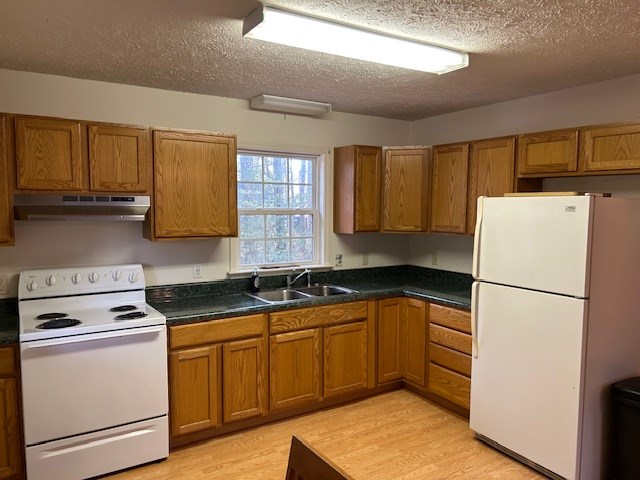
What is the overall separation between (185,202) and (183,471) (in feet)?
5.41

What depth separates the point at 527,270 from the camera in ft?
8.78

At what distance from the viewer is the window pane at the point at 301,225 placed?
13.2ft

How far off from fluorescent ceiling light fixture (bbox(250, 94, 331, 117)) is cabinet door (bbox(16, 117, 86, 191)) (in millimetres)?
1279

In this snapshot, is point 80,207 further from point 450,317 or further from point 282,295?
point 450,317

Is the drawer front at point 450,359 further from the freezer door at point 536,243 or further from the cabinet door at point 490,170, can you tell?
the cabinet door at point 490,170

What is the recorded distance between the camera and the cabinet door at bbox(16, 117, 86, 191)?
2607mm

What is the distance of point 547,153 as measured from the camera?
3.10m

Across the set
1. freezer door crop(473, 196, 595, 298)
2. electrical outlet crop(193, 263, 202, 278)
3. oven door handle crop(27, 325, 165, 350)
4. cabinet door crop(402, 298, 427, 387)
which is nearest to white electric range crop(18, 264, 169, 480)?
oven door handle crop(27, 325, 165, 350)

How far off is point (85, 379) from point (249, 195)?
181cm

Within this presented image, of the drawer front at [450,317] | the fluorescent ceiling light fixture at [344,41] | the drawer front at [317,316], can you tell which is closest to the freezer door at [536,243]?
the drawer front at [450,317]

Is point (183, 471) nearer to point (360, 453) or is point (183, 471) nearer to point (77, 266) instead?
point (360, 453)

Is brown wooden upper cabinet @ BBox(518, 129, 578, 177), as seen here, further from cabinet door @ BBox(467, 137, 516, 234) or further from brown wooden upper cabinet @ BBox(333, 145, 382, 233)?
brown wooden upper cabinet @ BBox(333, 145, 382, 233)

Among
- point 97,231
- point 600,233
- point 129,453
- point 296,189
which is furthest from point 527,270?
point 97,231

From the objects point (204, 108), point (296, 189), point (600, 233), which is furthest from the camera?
point (296, 189)
